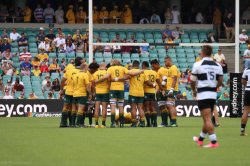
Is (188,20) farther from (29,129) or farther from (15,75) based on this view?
(29,129)

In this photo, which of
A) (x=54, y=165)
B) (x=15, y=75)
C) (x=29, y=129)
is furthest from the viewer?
(x=15, y=75)

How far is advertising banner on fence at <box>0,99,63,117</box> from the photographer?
36781mm

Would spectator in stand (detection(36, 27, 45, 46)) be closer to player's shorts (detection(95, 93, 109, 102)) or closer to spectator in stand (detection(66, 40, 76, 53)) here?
spectator in stand (detection(66, 40, 76, 53))

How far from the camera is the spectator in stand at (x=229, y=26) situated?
45156 millimetres

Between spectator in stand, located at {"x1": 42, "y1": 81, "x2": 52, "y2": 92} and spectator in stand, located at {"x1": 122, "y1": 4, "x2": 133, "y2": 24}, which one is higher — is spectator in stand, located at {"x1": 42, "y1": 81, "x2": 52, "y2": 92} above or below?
below

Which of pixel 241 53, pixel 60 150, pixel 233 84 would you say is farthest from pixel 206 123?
pixel 241 53

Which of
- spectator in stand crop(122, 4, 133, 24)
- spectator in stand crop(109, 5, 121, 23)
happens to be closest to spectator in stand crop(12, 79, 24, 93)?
spectator in stand crop(109, 5, 121, 23)

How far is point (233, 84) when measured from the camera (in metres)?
35.2

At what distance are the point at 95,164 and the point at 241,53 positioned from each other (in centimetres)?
2885

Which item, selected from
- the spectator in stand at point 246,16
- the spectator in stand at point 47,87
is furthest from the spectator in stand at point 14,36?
the spectator in stand at point 246,16

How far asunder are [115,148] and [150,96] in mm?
9455

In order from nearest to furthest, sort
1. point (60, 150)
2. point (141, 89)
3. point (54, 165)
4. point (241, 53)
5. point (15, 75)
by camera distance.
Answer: point (54, 165), point (60, 150), point (141, 89), point (15, 75), point (241, 53)

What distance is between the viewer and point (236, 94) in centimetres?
3538

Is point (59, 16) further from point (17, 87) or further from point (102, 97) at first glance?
point (102, 97)
